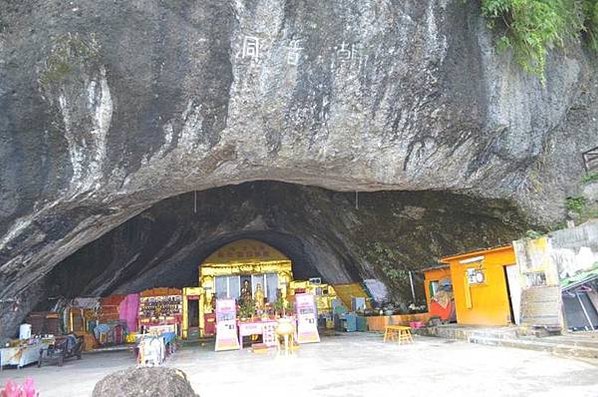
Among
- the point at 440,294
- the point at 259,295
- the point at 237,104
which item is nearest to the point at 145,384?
the point at 237,104

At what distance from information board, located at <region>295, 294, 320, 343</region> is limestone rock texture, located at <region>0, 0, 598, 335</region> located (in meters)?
2.95

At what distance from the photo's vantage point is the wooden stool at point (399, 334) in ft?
31.6

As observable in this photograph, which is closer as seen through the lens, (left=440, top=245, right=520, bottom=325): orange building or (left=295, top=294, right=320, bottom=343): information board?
(left=440, top=245, right=520, bottom=325): orange building

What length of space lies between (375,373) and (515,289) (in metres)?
4.76

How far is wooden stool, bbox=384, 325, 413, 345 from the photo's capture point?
9634 mm

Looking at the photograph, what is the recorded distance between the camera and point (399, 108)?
753cm

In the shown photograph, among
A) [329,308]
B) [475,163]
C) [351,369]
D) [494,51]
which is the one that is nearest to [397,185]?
[475,163]

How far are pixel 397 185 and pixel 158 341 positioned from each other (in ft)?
16.4

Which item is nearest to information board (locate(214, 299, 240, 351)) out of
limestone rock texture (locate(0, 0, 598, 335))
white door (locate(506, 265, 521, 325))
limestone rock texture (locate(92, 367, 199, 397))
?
limestone rock texture (locate(0, 0, 598, 335))

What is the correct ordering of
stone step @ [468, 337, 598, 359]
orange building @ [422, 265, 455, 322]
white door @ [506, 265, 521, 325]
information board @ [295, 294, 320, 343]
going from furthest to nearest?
orange building @ [422, 265, 455, 322], information board @ [295, 294, 320, 343], white door @ [506, 265, 521, 325], stone step @ [468, 337, 598, 359]

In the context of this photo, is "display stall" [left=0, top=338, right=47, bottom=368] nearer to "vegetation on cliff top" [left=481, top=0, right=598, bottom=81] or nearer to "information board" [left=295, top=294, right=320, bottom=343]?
"information board" [left=295, top=294, right=320, bottom=343]

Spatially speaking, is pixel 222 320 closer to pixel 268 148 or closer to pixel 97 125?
pixel 268 148

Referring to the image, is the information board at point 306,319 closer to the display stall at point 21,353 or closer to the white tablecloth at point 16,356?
the display stall at point 21,353

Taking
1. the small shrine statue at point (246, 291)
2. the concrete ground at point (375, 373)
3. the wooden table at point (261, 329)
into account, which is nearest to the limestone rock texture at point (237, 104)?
the concrete ground at point (375, 373)
